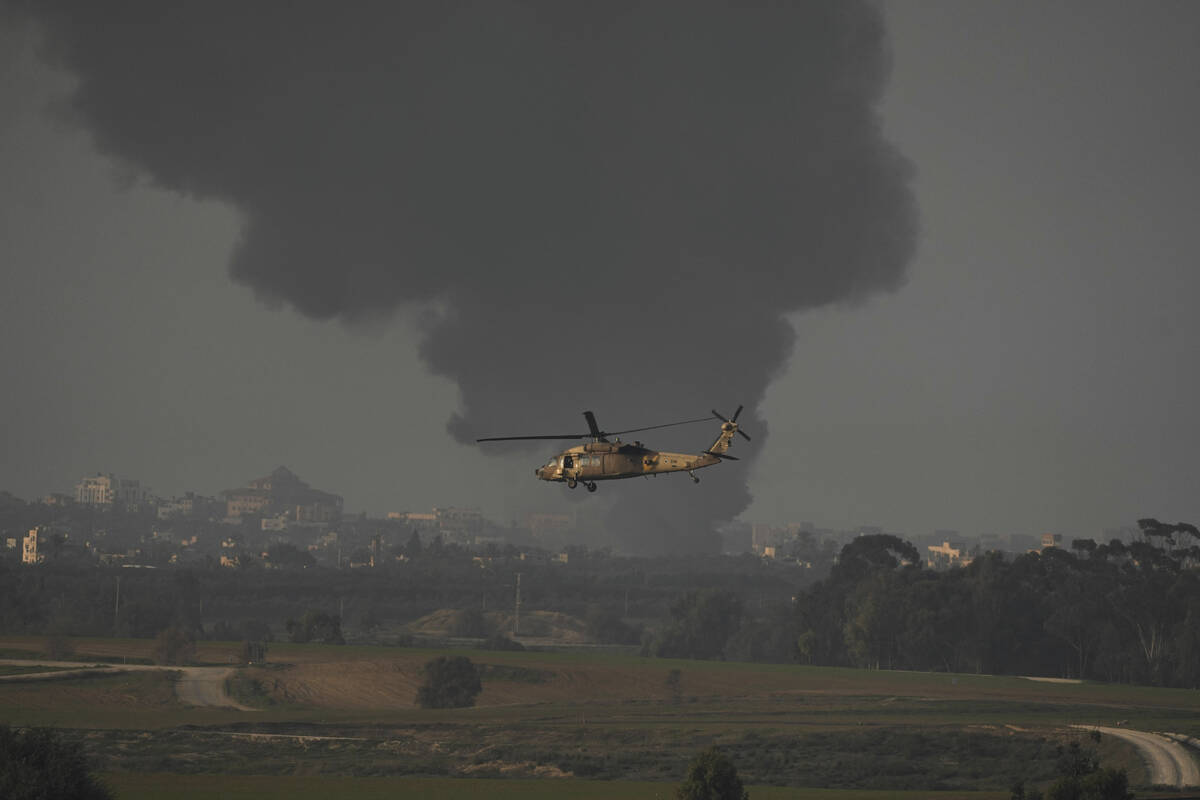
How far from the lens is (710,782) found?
189ft

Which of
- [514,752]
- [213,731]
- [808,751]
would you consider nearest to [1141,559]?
[808,751]

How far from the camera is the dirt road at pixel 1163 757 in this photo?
76938mm

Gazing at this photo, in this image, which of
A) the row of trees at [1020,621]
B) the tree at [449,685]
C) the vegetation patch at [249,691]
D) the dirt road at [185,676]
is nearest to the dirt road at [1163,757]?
the tree at [449,685]

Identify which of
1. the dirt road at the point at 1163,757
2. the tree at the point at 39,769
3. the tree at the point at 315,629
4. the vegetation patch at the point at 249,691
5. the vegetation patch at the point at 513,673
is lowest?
the vegetation patch at the point at 249,691

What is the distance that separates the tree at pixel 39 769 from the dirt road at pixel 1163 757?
185 feet

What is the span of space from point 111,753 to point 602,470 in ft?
161

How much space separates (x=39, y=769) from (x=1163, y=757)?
66.3 metres

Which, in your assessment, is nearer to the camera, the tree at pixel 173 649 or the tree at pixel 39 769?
the tree at pixel 39 769

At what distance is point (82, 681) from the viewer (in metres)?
124

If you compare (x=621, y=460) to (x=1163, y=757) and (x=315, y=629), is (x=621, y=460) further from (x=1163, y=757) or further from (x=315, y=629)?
(x=315, y=629)

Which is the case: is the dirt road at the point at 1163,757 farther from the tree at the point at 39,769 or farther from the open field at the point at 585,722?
the tree at the point at 39,769

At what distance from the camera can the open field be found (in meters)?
86.6

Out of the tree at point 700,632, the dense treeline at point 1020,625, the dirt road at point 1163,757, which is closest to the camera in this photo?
the dirt road at point 1163,757

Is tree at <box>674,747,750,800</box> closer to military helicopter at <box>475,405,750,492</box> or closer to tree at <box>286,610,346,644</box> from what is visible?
military helicopter at <box>475,405,750,492</box>
